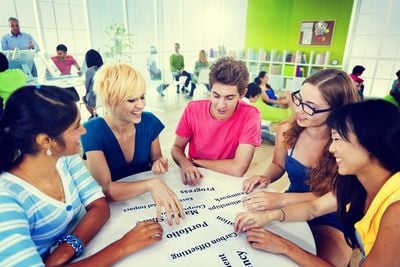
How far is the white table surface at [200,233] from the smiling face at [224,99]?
1.78 ft

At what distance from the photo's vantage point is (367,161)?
0.96 meters

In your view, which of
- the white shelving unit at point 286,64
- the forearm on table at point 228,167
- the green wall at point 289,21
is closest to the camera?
the forearm on table at point 228,167

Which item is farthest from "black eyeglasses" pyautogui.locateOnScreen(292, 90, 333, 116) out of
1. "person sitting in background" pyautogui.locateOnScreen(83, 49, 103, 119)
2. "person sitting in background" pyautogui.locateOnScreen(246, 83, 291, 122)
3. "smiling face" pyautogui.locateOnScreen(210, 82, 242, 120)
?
"person sitting in background" pyautogui.locateOnScreen(83, 49, 103, 119)

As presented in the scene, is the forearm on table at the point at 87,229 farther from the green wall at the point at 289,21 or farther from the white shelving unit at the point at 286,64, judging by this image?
the green wall at the point at 289,21

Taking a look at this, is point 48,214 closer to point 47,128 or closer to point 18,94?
point 47,128

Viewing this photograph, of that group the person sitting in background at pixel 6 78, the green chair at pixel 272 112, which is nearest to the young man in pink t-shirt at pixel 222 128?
the person sitting in background at pixel 6 78

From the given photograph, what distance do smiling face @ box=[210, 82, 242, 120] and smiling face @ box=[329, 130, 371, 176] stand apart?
77 cm

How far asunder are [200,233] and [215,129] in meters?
0.91

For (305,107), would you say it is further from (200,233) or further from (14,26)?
(14,26)

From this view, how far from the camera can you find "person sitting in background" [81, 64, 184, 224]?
130cm

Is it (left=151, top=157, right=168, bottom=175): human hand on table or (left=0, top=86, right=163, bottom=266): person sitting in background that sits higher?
(left=0, top=86, right=163, bottom=266): person sitting in background

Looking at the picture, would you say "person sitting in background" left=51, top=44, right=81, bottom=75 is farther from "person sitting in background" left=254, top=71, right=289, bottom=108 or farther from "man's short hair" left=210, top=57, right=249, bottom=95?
"man's short hair" left=210, top=57, right=249, bottom=95

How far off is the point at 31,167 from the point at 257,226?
0.90 m

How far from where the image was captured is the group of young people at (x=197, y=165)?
87 cm
